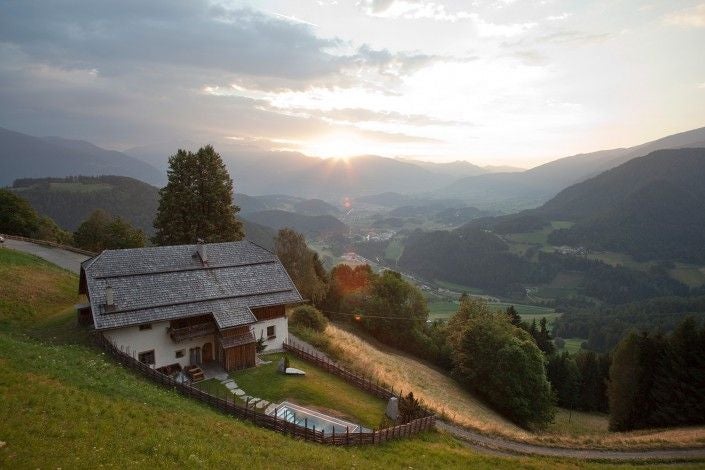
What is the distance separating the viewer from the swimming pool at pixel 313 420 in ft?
75.1

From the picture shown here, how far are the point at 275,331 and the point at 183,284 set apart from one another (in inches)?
342

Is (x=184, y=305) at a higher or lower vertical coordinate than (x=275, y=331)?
higher

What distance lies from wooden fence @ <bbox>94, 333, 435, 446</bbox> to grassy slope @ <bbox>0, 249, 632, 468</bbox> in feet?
2.20

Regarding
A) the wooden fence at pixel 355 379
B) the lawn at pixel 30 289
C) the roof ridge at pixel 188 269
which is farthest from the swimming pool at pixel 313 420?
the lawn at pixel 30 289

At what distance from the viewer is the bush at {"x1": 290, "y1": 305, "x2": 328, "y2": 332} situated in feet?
151

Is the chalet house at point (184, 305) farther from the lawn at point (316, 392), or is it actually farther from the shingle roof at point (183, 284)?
the lawn at point (316, 392)

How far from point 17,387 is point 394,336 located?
49.1 metres

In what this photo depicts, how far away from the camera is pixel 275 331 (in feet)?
118

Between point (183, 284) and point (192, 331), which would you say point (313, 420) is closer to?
point (192, 331)

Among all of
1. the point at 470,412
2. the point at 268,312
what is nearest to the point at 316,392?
the point at 268,312

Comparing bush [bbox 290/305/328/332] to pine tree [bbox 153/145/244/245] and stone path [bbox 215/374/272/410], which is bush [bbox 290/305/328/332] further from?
stone path [bbox 215/374/272/410]

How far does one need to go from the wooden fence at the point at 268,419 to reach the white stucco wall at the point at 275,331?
8.33m

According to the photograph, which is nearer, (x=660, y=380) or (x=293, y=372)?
(x=293, y=372)

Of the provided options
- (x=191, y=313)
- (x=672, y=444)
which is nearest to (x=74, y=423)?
(x=191, y=313)
